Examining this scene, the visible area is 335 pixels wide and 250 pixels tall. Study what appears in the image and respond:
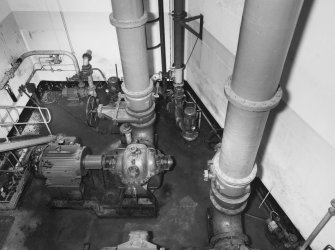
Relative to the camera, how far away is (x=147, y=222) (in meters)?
4.22

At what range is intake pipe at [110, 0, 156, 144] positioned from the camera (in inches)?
141

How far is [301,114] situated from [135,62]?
2220 millimetres

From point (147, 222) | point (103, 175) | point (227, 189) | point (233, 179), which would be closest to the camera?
point (233, 179)

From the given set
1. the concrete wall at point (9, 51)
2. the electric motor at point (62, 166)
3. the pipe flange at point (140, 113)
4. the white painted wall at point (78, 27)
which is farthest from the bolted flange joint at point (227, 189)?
the concrete wall at point (9, 51)

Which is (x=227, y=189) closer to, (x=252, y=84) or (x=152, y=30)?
(x=252, y=84)

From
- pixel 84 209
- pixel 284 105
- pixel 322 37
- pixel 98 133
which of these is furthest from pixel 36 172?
pixel 322 37

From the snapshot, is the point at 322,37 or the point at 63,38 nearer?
the point at 322,37

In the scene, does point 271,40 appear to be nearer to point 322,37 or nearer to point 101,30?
point 322,37

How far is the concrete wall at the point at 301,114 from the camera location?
261cm

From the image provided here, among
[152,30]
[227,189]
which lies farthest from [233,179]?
[152,30]

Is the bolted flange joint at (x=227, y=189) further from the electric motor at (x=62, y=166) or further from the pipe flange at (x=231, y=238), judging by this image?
the electric motor at (x=62, y=166)

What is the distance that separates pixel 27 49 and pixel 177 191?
4.38m

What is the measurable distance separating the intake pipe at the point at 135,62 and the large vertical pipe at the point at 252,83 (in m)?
1.70

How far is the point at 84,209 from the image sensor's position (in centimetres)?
438
